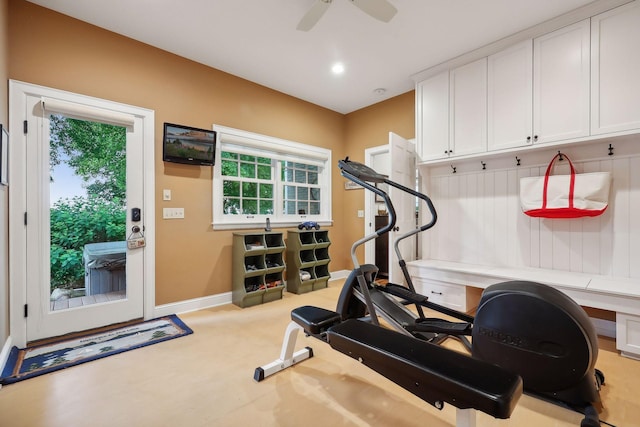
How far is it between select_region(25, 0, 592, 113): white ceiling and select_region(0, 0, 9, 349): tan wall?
414 mm

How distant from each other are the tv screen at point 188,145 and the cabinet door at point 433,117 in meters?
2.56

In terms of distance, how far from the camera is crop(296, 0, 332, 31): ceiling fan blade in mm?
2121

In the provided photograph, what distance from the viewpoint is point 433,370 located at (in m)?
1.10

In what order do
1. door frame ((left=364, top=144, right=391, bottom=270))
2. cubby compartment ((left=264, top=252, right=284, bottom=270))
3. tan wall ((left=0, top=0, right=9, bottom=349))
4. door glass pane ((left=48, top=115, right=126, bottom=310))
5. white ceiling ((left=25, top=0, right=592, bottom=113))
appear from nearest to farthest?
tan wall ((left=0, top=0, right=9, bottom=349)) < white ceiling ((left=25, top=0, right=592, bottom=113)) < door glass pane ((left=48, top=115, right=126, bottom=310)) < cubby compartment ((left=264, top=252, right=284, bottom=270)) < door frame ((left=364, top=144, right=391, bottom=270))

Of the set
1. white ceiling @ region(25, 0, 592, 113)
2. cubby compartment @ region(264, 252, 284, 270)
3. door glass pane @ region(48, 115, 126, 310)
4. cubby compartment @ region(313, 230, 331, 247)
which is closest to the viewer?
white ceiling @ region(25, 0, 592, 113)

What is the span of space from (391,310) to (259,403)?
→ 1273 millimetres

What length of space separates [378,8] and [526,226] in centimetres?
260

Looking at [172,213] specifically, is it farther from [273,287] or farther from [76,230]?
[273,287]

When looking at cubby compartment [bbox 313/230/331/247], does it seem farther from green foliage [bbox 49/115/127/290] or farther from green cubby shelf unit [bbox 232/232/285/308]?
green foliage [bbox 49/115/127/290]

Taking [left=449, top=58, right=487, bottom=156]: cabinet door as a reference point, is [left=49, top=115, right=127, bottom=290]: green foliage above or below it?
below

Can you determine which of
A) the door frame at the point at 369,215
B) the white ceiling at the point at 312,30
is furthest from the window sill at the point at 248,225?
the white ceiling at the point at 312,30

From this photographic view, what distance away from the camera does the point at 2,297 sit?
7.06 feet

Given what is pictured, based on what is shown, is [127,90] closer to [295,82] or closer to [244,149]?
[244,149]

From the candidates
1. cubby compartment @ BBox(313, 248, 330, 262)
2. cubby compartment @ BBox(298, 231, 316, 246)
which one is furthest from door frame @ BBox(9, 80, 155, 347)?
cubby compartment @ BBox(313, 248, 330, 262)
